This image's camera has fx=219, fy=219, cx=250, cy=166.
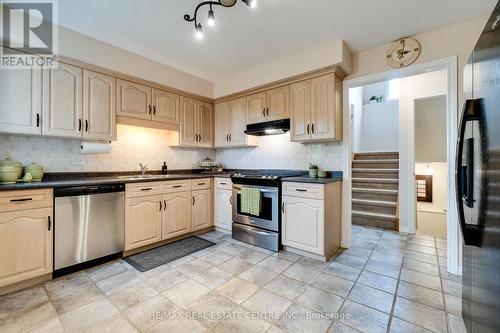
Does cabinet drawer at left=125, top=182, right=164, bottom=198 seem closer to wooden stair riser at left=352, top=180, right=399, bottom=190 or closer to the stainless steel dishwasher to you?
the stainless steel dishwasher

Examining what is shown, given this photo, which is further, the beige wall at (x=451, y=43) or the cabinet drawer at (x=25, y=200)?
the beige wall at (x=451, y=43)

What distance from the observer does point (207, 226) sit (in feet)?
11.7

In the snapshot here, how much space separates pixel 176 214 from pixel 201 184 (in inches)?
23.9

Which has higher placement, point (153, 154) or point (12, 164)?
point (153, 154)

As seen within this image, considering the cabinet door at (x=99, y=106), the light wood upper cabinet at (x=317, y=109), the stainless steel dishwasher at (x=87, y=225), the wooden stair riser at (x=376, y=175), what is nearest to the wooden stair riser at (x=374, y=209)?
the wooden stair riser at (x=376, y=175)

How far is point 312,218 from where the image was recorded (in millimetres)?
2592

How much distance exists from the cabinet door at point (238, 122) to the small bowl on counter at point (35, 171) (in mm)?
2475

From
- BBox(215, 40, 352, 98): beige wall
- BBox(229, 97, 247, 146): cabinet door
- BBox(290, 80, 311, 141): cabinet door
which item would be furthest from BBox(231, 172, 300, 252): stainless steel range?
BBox(215, 40, 352, 98): beige wall

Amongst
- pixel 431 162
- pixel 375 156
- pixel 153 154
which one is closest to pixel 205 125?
pixel 153 154

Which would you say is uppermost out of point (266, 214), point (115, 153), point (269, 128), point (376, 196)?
point (269, 128)

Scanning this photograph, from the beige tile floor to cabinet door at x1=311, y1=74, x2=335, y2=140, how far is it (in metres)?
1.56

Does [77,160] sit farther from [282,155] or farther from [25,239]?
[282,155]

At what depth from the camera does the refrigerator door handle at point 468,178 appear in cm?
116

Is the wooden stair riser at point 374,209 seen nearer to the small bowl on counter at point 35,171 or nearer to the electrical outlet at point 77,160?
the electrical outlet at point 77,160
